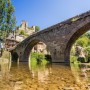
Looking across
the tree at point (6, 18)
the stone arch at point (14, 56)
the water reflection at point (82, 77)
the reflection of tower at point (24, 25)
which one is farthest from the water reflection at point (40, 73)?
the reflection of tower at point (24, 25)

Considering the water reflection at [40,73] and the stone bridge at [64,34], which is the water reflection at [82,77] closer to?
the water reflection at [40,73]

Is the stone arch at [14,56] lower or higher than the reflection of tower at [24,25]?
lower

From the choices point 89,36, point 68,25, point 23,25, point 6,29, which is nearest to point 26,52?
point 6,29

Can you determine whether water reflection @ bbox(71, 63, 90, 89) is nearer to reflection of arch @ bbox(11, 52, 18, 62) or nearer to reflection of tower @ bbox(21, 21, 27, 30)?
reflection of arch @ bbox(11, 52, 18, 62)

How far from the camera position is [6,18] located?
99.1 ft

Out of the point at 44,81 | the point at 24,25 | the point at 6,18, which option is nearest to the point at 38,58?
the point at 6,18

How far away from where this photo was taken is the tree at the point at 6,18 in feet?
96.4

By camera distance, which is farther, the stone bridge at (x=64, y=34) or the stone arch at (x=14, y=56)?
the stone arch at (x=14, y=56)

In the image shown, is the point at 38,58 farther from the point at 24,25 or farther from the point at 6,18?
the point at 24,25

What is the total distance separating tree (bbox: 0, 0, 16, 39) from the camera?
2938 cm

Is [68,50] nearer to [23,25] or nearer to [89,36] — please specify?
[23,25]

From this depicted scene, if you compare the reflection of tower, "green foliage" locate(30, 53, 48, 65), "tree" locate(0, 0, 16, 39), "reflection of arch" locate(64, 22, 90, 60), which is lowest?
"green foliage" locate(30, 53, 48, 65)

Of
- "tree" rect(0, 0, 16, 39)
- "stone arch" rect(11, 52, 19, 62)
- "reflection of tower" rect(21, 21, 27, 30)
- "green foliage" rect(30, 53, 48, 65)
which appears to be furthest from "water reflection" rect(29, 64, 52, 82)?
"reflection of tower" rect(21, 21, 27, 30)

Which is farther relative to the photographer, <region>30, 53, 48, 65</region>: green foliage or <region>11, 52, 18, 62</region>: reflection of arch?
<region>11, 52, 18, 62</region>: reflection of arch
